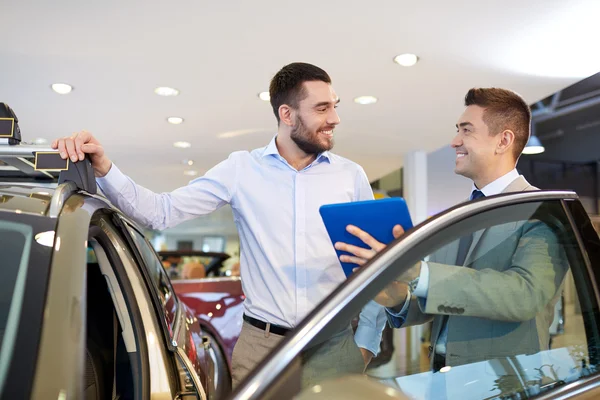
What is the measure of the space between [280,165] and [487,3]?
A: 2178 mm

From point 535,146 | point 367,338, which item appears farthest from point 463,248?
point 535,146

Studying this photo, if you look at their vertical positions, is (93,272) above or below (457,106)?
below

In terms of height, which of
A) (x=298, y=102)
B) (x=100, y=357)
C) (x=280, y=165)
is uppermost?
(x=298, y=102)

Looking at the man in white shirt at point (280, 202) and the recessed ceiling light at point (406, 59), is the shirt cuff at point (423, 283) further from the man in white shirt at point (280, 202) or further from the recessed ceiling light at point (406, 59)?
the recessed ceiling light at point (406, 59)

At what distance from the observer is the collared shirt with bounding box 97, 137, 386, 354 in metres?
1.69

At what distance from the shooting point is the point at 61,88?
5000mm

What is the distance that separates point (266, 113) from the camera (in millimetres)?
5922

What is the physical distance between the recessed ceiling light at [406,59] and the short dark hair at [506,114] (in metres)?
2.70

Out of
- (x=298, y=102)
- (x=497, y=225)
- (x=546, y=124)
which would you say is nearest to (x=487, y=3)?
(x=298, y=102)

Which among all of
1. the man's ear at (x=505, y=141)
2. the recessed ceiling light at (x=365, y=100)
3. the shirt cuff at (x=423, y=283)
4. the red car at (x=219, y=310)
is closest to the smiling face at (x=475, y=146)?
the man's ear at (x=505, y=141)

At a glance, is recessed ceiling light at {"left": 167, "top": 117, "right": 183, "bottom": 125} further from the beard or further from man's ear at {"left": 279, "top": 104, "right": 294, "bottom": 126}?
the beard

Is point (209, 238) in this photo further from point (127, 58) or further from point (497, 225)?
point (497, 225)

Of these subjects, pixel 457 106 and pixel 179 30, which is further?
pixel 457 106

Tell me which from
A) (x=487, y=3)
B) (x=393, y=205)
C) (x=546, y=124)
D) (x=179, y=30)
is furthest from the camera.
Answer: (x=546, y=124)
